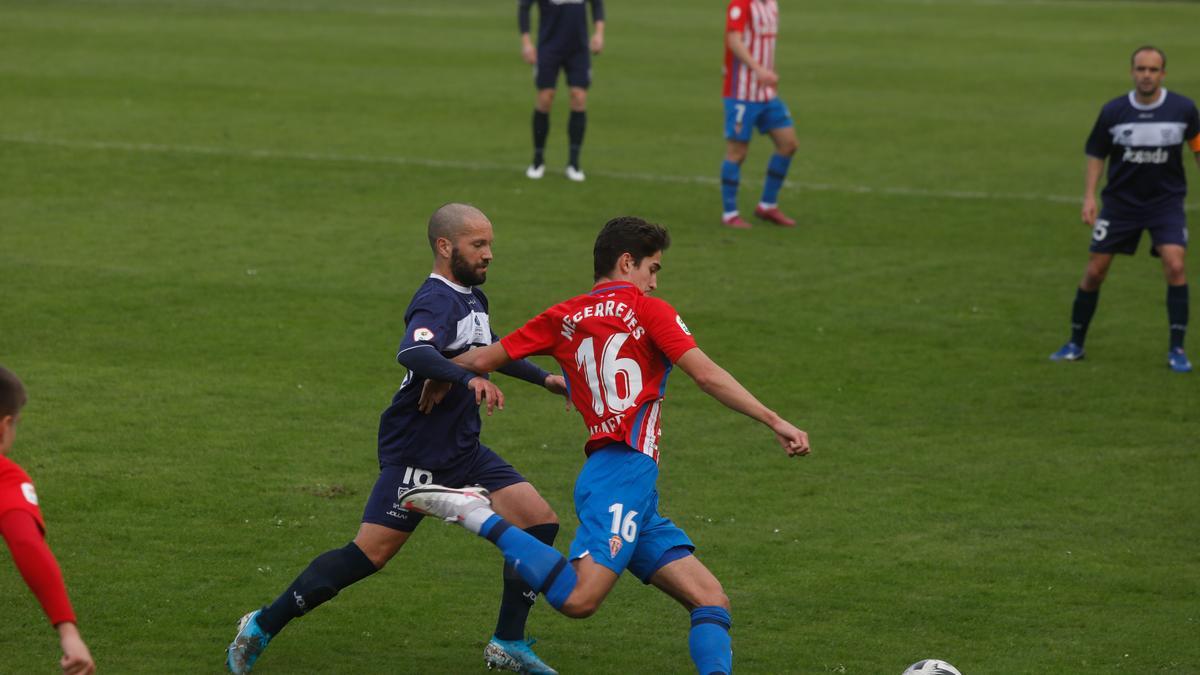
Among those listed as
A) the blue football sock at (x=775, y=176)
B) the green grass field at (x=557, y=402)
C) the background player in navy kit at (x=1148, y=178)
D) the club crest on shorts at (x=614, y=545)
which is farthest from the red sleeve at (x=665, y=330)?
the blue football sock at (x=775, y=176)

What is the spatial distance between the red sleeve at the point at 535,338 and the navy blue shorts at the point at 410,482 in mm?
661

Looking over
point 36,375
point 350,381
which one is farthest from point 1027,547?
point 36,375

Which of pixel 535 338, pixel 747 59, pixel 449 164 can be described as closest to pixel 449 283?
pixel 535 338

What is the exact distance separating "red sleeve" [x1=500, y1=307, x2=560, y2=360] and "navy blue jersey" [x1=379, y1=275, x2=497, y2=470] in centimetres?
33

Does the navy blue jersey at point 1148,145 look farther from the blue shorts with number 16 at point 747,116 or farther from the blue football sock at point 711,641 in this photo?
the blue football sock at point 711,641

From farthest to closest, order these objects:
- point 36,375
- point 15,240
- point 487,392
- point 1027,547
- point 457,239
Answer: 1. point 15,240
2. point 36,375
3. point 1027,547
4. point 457,239
5. point 487,392

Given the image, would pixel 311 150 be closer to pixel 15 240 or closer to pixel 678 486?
pixel 15 240

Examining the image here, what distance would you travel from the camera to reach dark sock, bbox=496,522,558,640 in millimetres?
6473

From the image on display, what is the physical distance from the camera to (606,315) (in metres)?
5.95

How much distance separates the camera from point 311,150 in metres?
19.3

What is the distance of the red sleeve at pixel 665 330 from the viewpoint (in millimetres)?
5820

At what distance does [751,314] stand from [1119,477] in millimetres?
4067

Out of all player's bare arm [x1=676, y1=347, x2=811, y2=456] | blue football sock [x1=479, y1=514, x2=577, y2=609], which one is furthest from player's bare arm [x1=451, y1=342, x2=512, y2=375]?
player's bare arm [x1=676, y1=347, x2=811, y2=456]

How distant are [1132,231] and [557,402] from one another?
4.43 metres
